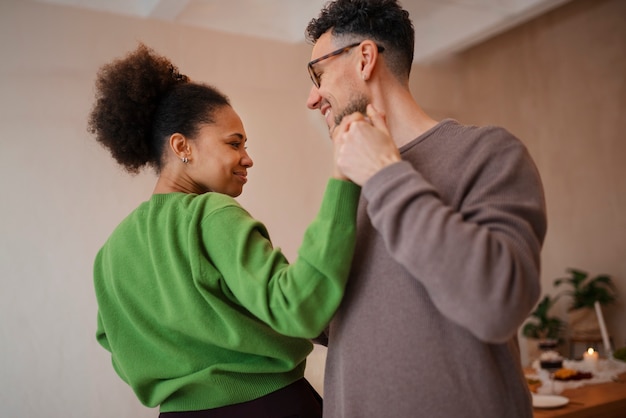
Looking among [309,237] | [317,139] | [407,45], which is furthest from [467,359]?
[317,139]

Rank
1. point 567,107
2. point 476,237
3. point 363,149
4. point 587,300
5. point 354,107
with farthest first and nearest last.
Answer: point 567,107
point 587,300
point 354,107
point 363,149
point 476,237

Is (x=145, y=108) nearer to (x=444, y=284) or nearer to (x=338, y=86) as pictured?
(x=338, y=86)

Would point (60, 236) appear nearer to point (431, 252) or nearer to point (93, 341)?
point (93, 341)

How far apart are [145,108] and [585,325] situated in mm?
4502

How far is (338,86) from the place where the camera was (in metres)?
1.29

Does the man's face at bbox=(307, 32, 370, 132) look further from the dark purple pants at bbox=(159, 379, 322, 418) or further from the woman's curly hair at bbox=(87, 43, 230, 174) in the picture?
the dark purple pants at bbox=(159, 379, 322, 418)

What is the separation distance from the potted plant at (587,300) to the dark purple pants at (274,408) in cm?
426

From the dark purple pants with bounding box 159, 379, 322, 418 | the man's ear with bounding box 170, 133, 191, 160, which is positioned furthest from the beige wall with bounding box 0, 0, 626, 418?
the man's ear with bounding box 170, 133, 191, 160

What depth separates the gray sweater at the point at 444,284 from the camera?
927mm

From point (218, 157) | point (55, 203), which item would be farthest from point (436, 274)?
point (55, 203)

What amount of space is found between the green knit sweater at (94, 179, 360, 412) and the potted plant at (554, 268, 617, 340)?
4267 millimetres

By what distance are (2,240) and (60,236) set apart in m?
0.32

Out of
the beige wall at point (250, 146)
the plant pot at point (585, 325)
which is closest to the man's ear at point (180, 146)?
the beige wall at point (250, 146)

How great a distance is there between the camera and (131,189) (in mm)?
4207
